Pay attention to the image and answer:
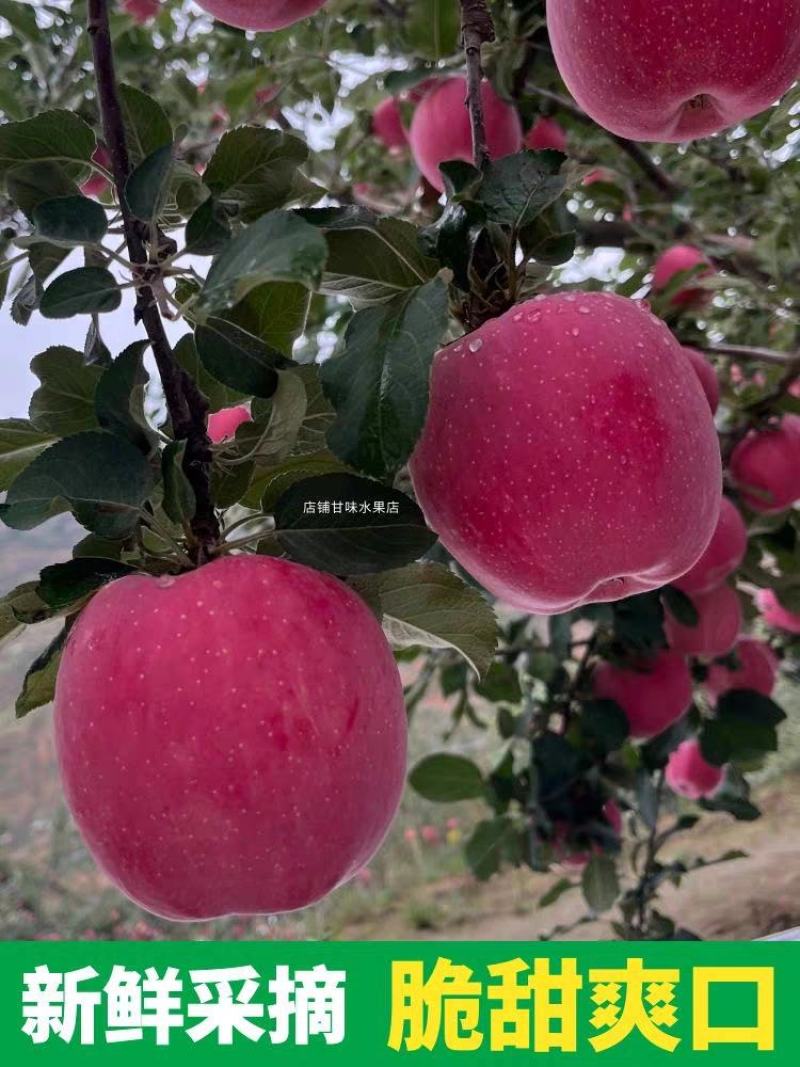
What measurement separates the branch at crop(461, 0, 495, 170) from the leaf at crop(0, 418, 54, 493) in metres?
0.25

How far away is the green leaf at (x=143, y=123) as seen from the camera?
0.48m

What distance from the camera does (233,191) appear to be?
490mm

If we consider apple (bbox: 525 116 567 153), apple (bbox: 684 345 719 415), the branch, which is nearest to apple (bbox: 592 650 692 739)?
apple (bbox: 684 345 719 415)

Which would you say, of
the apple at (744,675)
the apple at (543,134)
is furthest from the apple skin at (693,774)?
the apple at (543,134)

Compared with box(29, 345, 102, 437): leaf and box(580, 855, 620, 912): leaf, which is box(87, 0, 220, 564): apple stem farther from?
box(580, 855, 620, 912): leaf

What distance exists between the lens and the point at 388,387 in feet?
1.26

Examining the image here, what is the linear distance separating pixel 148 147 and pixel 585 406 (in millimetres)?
262

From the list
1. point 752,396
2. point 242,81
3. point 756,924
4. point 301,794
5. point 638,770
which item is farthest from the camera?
point 756,924

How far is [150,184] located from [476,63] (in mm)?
199

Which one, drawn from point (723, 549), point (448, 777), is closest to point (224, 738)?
point (723, 549)

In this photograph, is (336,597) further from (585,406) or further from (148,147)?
(148,147)

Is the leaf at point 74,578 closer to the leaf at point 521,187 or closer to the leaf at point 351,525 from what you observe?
the leaf at point 351,525

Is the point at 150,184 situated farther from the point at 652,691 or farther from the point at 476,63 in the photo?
the point at 652,691

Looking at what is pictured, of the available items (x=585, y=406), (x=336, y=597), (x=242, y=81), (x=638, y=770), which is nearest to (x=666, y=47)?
(x=585, y=406)
